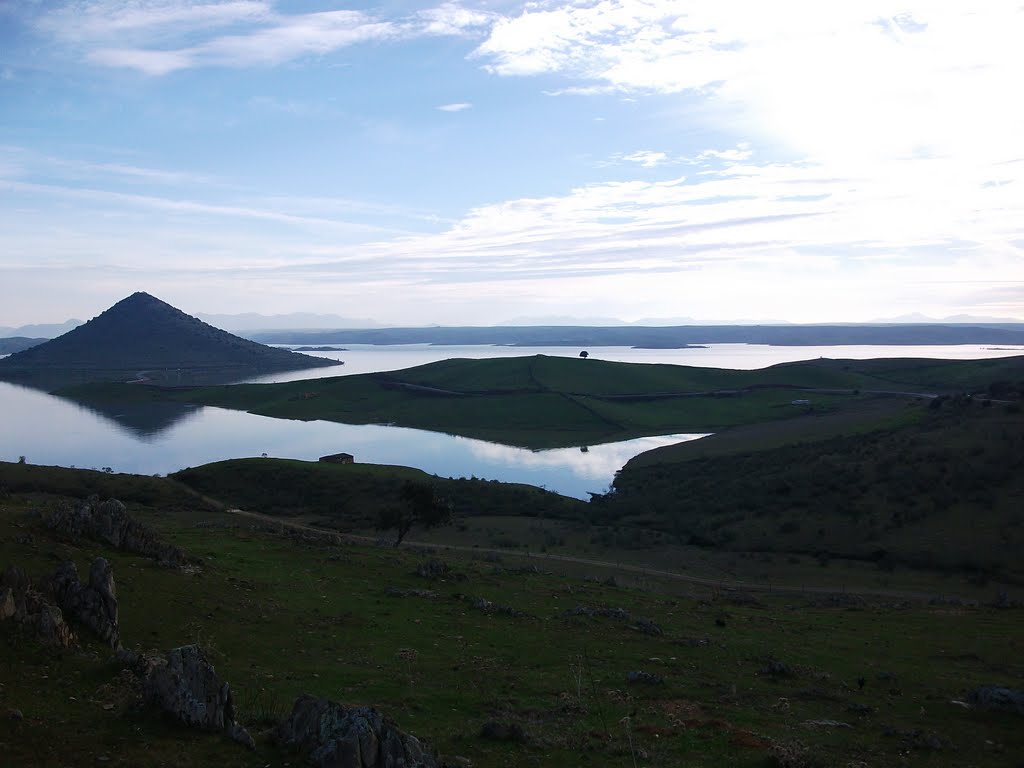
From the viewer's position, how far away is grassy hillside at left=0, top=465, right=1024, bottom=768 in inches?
456

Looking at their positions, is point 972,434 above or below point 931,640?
above

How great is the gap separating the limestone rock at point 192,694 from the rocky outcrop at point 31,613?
2625 mm

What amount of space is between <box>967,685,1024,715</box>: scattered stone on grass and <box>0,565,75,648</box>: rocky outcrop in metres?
18.3

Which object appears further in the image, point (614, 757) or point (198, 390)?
point (198, 390)

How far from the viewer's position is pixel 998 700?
15.9 meters

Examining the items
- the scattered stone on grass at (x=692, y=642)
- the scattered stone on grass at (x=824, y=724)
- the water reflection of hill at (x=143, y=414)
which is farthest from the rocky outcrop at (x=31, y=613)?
the water reflection of hill at (x=143, y=414)

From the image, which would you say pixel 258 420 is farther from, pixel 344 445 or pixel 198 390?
pixel 198 390

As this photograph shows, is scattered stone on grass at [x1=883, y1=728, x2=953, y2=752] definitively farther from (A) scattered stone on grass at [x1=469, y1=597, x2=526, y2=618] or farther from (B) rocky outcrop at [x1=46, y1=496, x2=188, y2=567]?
(B) rocky outcrop at [x1=46, y1=496, x2=188, y2=567]

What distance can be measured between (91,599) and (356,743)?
738 centimetres

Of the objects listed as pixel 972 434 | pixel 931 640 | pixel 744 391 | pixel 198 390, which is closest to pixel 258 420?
pixel 198 390

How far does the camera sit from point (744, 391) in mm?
115562

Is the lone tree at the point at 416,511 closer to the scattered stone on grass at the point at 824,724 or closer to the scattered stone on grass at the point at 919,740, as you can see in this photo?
the scattered stone on grass at the point at 824,724

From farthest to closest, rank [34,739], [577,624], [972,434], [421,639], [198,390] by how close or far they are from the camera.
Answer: [198,390], [972,434], [577,624], [421,639], [34,739]

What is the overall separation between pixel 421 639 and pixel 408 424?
88.0m
